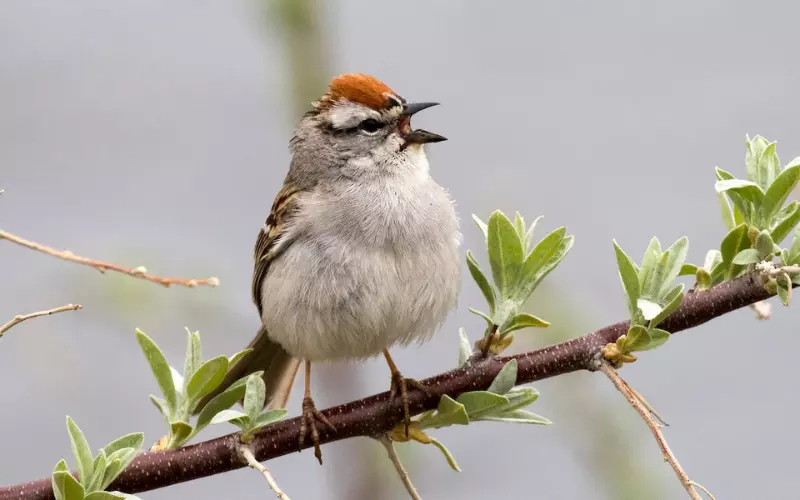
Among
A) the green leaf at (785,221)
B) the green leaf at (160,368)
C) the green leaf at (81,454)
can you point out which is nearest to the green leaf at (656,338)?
the green leaf at (785,221)

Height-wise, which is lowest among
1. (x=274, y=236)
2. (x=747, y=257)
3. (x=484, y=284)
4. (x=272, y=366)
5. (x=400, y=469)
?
(x=272, y=366)

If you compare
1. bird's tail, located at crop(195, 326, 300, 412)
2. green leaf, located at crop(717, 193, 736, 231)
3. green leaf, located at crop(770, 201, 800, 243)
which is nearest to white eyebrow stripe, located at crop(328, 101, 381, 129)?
bird's tail, located at crop(195, 326, 300, 412)

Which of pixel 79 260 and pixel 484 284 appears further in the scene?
pixel 484 284

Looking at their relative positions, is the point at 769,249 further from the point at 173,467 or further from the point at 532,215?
the point at 532,215

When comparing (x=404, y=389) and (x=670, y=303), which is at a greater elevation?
(x=670, y=303)

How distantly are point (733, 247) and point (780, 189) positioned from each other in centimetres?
14

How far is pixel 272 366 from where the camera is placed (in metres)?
3.45

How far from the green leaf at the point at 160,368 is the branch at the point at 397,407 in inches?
3.9

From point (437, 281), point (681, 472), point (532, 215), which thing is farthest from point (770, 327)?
point (681, 472)

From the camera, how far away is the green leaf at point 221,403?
2123 mm

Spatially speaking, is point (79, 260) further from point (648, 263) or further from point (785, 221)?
point (785, 221)

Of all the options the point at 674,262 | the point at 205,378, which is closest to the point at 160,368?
the point at 205,378

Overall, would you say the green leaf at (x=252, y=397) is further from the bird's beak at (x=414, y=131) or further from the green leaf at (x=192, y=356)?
the bird's beak at (x=414, y=131)

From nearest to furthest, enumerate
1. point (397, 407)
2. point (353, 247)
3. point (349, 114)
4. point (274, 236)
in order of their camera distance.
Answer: point (397, 407) → point (353, 247) → point (274, 236) → point (349, 114)
